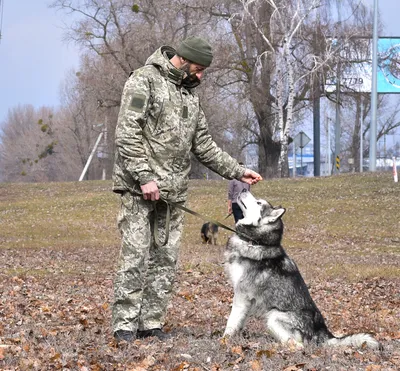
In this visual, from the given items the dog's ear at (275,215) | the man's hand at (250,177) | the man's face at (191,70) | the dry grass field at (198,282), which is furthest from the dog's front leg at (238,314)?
the man's face at (191,70)

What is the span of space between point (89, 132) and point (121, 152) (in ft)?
200

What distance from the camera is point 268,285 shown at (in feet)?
21.4

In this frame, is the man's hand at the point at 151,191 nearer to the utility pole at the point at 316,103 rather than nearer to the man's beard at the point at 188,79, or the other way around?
the man's beard at the point at 188,79

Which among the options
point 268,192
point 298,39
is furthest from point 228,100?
point 268,192

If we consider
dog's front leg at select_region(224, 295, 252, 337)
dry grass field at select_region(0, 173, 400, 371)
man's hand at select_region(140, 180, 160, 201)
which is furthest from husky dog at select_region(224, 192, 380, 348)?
man's hand at select_region(140, 180, 160, 201)

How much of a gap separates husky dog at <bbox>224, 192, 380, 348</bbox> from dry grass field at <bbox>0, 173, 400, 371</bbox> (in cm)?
22

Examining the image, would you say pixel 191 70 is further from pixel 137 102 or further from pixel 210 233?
pixel 210 233

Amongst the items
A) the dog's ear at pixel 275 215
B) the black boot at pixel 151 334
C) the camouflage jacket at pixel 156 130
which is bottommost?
the black boot at pixel 151 334

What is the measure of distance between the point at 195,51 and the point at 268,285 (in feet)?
7.15

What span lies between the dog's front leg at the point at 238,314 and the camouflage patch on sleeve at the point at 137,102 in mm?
1902

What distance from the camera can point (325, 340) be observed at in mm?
6324

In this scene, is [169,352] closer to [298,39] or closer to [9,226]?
[9,226]

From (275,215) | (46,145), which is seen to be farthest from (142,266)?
(46,145)

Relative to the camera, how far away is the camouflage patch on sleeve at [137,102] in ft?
20.3
